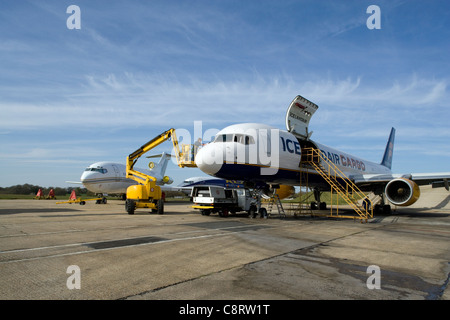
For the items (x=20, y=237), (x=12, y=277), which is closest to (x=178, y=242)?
(x=12, y=277)

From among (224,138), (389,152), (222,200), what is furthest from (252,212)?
(389,152)

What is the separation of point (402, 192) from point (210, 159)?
12.3 metres

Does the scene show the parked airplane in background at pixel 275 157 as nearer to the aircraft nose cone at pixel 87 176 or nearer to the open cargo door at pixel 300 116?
the open cargo door at pixel 300 116

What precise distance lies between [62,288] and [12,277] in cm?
100

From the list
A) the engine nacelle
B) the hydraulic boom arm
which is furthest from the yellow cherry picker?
the engine nacelle

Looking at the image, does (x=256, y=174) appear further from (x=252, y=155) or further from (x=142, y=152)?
(x=142, y=152)

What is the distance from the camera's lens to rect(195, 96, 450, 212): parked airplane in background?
12734 mm

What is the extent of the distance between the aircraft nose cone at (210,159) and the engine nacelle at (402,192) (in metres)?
10.2

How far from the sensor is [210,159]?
12516mm

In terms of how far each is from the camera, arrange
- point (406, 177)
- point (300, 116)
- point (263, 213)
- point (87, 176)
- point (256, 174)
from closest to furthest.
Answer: point (256, 174) → point (263, 213) → point (300, 116) → point (406, 177) → point (87, 176)

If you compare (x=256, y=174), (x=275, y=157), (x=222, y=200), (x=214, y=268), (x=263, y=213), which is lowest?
(x=263, y=213)

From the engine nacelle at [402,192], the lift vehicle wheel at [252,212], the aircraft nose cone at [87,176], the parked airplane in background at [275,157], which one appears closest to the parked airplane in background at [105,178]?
the aircraft nose cone at [87,176]

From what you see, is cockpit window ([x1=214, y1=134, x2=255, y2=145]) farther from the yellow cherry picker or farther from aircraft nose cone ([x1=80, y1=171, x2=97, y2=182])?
aircraft nose cone ([x1=80, y1=171, x2=97, y2=182])
